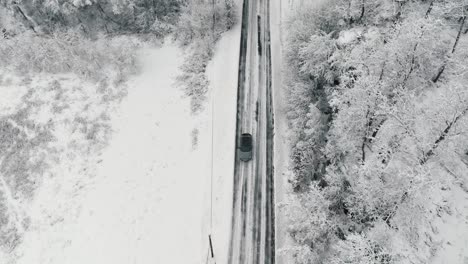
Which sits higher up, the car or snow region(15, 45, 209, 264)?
the car

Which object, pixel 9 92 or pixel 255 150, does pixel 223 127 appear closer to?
pixel 255 150

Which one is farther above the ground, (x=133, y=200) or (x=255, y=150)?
(x=255, y=150)

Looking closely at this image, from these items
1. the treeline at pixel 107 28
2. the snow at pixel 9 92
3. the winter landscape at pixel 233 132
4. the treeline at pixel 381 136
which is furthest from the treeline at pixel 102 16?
the treeline at pixel 381 136

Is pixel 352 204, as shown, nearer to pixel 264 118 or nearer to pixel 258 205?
pixel 258 205

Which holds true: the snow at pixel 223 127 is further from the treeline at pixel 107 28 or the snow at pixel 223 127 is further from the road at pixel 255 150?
the treeline at pixel 107 28

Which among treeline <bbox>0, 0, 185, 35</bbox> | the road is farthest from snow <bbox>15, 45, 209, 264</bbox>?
treeline <bbox>0, 0, 185, 35</bbox>

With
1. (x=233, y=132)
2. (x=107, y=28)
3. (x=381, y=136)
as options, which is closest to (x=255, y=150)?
(x=233, y=132)

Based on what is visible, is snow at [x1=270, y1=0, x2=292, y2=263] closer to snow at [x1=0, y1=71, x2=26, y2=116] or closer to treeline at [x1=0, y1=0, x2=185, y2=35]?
treeline at [x1=0, y1=0, x2=185, y2=35]
